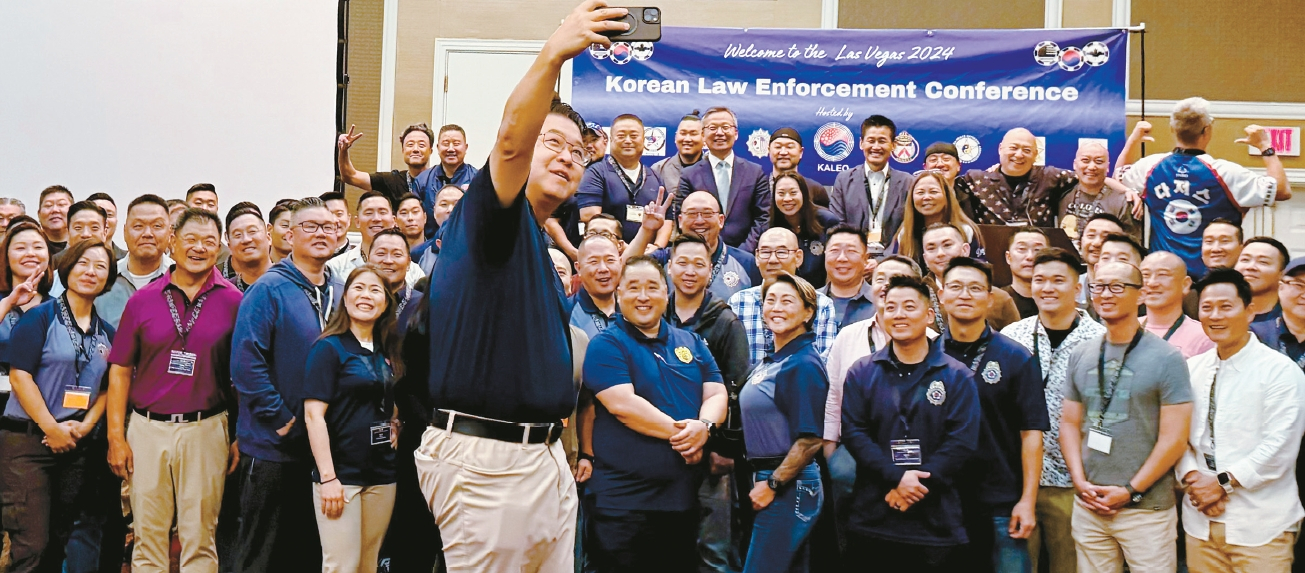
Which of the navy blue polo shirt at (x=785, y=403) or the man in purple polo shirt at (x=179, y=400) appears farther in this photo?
the man in purple polo shirt at (x=179, y=400)

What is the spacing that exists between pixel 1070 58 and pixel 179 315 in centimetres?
576

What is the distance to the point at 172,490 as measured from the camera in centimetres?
442

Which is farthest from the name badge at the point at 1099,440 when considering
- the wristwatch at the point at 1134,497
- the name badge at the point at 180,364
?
the name badge at the point at 180,364

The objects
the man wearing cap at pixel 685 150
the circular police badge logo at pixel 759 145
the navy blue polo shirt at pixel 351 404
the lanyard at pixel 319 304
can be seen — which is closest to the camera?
the navy blue polo shirt at pixel 351 404

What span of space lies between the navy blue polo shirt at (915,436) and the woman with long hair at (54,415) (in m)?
3.18

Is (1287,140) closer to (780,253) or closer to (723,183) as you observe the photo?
(723,183)

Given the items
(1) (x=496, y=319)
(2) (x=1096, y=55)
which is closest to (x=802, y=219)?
(2) (x=1096, y=55)

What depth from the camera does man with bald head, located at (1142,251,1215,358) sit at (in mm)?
4391

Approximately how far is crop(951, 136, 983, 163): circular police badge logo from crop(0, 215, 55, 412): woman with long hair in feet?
17.7

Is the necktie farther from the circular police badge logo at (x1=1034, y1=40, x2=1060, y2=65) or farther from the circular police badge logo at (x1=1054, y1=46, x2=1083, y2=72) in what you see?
the circular police badge logo at (x1=1054, y1=46, x2=1083, y2=72)

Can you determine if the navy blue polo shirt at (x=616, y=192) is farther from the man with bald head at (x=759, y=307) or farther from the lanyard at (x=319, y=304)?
the lanyard at (x=319, y=304)

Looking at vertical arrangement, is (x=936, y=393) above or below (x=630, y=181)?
below

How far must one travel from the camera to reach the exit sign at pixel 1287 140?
863cm

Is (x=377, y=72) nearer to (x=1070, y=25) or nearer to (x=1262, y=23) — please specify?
(x=1070, y=25)
